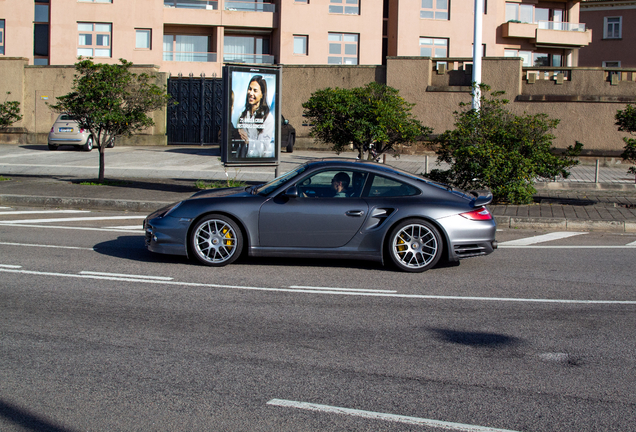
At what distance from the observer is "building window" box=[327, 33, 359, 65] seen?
1699 inches

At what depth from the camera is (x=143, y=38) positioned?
43000 mm

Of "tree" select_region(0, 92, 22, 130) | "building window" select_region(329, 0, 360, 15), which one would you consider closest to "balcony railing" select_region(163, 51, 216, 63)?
"building window" select_region(329, 0, 360, 15)

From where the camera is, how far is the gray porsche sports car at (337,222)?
7.87 m

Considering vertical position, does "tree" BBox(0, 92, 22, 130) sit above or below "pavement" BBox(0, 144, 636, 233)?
above

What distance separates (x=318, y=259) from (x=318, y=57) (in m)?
36.0

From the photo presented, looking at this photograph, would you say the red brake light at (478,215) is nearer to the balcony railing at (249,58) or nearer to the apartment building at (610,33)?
the balcony railing at (249,58)

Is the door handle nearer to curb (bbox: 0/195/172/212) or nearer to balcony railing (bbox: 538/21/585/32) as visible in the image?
curb (bbox: 0/195/172/212)

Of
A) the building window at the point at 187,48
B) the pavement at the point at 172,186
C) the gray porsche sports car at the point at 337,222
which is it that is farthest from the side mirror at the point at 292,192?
the building window at the point at 187,48

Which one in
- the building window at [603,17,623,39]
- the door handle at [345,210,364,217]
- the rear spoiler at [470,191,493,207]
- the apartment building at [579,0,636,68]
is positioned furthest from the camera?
the building window at [603,17,623,39]

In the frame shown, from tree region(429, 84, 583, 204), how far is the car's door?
20.1 ft

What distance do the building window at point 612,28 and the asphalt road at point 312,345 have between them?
51.1 meters

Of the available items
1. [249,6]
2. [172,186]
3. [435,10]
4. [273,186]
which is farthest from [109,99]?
[435,10]

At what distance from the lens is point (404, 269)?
793 cm

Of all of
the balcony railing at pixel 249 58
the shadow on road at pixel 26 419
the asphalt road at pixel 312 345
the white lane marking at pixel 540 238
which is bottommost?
the shadow on road at pixel 26 419
